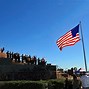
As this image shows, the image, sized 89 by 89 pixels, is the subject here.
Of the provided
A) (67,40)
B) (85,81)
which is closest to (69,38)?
(67,40)

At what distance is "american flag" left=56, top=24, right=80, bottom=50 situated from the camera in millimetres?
20297

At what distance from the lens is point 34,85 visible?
20.3 meters

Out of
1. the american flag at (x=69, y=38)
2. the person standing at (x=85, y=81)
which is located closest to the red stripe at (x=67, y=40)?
the american flag at (x=69, y=38)

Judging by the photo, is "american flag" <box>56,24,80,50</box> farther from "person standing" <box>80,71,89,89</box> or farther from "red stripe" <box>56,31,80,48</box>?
"person standing" <box>80,71,89,89</box>

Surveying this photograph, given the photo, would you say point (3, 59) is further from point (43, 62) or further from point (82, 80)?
point (82, 80)

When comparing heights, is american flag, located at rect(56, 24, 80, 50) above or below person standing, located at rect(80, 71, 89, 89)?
above

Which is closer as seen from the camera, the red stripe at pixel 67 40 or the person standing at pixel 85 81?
the person standing at pixel 85 81

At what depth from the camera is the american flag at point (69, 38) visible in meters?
20.3

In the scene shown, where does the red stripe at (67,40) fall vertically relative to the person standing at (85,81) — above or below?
above

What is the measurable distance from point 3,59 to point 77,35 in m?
14.6

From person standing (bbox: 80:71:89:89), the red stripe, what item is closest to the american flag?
the red stripe

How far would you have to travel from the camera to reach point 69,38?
20.5 meters

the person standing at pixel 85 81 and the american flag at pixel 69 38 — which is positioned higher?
the american flag at pixel 69 38

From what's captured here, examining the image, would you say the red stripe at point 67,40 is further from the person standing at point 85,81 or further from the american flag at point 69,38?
the person standing at point 85,81
